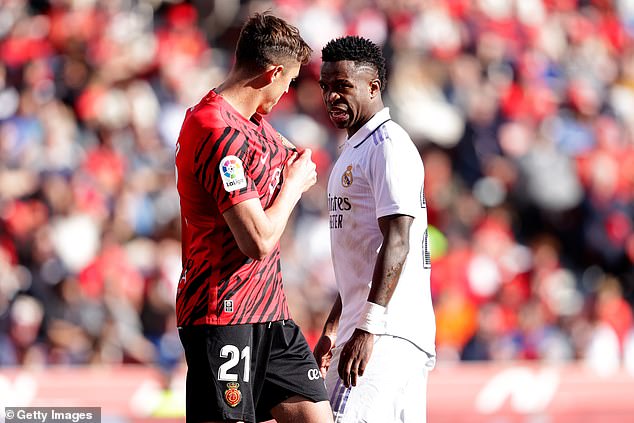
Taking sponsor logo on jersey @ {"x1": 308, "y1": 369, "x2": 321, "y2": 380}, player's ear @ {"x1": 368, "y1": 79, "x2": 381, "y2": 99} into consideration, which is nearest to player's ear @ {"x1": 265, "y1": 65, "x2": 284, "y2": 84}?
player's ear @ {"x1": 368, "y1": 79, "x2": 381, "y2": 99}

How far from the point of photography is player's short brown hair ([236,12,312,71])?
15.2 feet

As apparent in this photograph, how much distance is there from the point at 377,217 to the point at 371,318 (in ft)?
1.54

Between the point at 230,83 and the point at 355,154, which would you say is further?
the point at 355,154

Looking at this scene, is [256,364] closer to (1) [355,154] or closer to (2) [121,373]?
(1) [355,154]

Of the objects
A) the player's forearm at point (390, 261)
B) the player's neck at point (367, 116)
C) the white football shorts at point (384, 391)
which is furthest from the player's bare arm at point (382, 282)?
the player's neck at point (367, 116)

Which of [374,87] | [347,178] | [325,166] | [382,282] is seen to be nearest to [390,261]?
[382,282]

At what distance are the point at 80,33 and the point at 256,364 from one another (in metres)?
8.79

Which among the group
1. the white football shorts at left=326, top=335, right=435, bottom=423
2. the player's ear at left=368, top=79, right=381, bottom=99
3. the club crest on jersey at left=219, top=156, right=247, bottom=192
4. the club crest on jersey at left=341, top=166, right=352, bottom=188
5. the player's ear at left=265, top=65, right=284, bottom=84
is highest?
the player's ear at left=368, top=79, right=381, bottom=99

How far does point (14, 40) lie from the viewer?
41.3 ft

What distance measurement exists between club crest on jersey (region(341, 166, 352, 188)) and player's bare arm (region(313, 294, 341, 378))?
61 cm

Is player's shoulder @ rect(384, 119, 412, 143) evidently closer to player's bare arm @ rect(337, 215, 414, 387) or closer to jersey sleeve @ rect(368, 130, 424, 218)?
jersey sleeve @ rect(368, 130, 424, 218)

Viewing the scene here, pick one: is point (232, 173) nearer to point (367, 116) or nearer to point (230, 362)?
point (230, 362)

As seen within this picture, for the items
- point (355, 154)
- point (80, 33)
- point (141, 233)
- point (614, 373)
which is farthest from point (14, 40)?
point (355, 154)

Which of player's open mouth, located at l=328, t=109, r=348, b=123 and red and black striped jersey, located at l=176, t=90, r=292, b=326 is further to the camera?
player's open mouth, located at l=328, t=109, r=348, b=123
